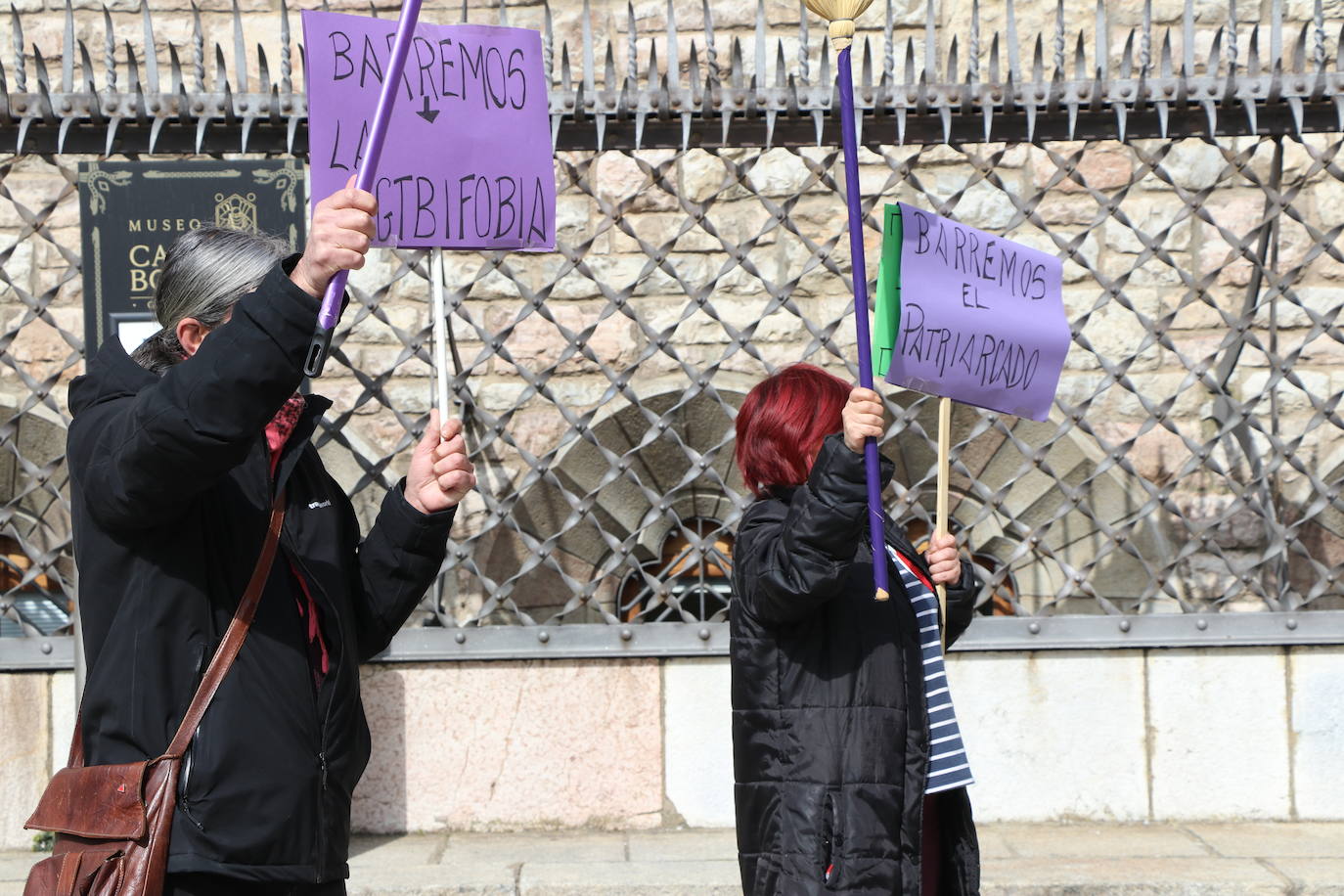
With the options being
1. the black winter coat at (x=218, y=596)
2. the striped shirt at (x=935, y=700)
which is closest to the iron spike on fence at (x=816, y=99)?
the striped shirt at (x=935, y=700)

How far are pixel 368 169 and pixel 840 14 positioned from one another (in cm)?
99

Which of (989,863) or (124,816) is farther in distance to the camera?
(989,863)

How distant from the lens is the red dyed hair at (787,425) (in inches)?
101

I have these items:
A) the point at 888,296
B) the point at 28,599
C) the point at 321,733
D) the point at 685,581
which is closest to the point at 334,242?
A: the point at 321,733

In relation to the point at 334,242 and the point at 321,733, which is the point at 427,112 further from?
the point at 321,733

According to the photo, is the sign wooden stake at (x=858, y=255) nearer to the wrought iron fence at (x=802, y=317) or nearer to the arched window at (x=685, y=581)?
the wrought iron fence at (x=802, y=317)

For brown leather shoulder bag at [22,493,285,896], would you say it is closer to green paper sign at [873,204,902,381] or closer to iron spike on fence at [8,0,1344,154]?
green paper sign at [873,204,902,381]

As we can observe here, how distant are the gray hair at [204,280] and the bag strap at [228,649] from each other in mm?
257

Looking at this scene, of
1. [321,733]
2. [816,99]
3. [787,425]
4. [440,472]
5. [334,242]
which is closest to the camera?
[334,242]

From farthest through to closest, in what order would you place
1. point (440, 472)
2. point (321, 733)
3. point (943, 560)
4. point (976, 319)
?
point (976, 319), point (943, 560), point (440, 472), point (321, 733)

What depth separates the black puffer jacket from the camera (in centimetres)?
237

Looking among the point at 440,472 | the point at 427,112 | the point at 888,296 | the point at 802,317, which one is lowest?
the point at 440,472

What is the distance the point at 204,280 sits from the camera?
75.6 inches

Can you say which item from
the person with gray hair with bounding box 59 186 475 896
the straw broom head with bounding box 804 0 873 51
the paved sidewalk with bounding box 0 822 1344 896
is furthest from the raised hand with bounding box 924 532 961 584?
the paved sidewalk with bounding box 0 822 1344 896
